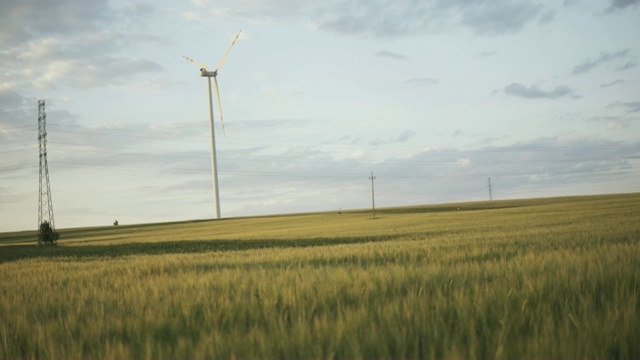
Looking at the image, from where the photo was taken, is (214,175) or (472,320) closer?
(472,320)

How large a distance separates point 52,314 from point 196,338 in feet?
10.0

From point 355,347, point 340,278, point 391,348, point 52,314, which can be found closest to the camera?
point 355,347

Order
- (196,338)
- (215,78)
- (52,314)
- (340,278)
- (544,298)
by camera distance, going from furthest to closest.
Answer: (215,78)
(340,278)
(52,314)
(544,298)
(196,338)

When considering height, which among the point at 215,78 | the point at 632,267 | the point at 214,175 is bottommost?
the point at 632,267

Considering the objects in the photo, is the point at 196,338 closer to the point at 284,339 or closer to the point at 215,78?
the point at 284,339

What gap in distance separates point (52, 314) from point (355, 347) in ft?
15.4

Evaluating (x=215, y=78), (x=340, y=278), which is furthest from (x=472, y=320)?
(x=215, y=78)

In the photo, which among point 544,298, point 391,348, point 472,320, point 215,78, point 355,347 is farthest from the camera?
point 215,78

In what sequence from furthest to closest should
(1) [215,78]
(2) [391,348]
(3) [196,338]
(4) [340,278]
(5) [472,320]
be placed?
(1) [215,78] → (4) [340,278] → (3) [196,338] → (5) [472,320] → (2) [391,348]

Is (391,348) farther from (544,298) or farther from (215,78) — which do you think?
(215,78)

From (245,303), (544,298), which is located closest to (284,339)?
(245,303)

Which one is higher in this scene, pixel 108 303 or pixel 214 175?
pixel 214 175

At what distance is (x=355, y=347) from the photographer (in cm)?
319

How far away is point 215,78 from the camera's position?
98.9 meters
